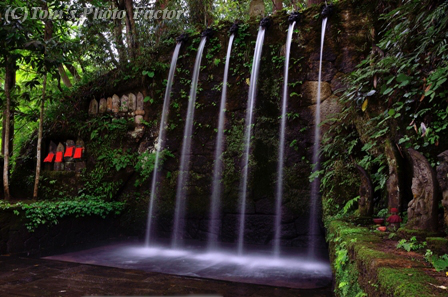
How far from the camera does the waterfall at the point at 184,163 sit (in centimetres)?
698

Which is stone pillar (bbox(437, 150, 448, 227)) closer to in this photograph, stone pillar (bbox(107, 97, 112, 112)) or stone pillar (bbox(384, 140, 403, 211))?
stone pillar (bbox(384, 140, 403, 211))

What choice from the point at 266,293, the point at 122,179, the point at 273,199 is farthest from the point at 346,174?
the point at 122,179

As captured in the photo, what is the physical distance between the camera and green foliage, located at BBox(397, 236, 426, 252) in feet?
7.18

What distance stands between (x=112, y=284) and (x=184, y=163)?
3.64m

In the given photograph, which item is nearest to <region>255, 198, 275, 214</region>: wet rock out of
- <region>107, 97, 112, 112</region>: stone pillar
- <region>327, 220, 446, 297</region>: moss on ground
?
<region>327, 220, 446, 297</region>: moss on ground

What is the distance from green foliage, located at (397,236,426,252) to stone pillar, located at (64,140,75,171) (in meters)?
8.04

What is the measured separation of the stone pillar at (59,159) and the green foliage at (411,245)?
8373 mm

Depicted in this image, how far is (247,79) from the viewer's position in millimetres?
6945

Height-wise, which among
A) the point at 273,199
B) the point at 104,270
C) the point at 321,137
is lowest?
the point at 104,270

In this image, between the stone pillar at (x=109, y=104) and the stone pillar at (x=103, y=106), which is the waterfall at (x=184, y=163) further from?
the stone pillar at (x=103, y=106)

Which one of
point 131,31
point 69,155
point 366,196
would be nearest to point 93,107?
point 69,155

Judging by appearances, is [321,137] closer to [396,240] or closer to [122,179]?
[396,240]

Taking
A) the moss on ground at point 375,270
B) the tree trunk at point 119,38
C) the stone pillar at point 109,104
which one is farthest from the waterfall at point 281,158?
the stone pillar at point 109,104

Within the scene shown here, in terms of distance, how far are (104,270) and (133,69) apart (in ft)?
17.3
